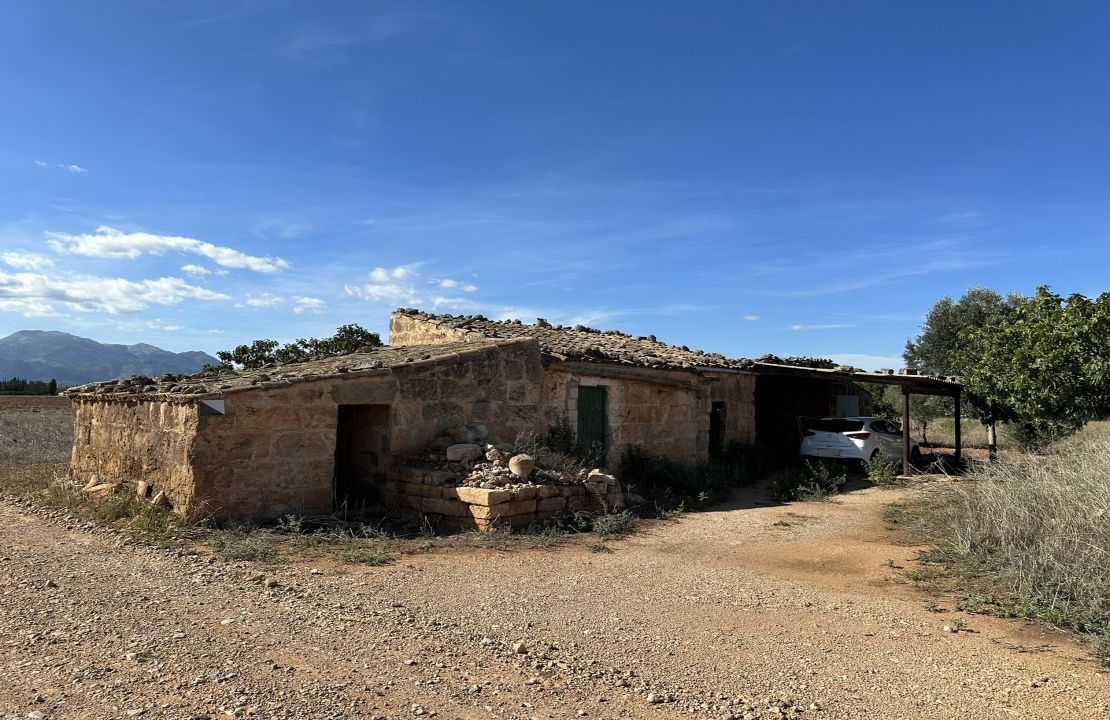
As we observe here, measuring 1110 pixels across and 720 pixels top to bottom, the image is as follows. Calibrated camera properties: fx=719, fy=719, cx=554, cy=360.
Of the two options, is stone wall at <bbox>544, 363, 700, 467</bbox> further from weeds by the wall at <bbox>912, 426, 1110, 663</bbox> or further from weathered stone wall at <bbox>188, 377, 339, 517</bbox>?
weeds by the wall at <bbox>912, 426, 1110, 663</bbox>

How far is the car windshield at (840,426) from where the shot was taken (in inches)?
596

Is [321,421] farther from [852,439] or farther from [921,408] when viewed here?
[921,408]

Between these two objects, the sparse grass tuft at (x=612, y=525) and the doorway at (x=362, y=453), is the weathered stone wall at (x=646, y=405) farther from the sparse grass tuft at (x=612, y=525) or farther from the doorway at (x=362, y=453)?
the doorway at (x=362, y=453)

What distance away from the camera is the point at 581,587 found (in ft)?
20.4

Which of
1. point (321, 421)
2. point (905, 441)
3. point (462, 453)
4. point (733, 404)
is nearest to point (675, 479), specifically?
point (733, 404)

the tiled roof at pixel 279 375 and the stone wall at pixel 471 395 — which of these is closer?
the tiled roof at pixel 279 375

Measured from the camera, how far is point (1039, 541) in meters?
6.13

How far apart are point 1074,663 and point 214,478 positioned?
7.96 meters

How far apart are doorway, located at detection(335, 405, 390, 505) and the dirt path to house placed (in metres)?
2.72

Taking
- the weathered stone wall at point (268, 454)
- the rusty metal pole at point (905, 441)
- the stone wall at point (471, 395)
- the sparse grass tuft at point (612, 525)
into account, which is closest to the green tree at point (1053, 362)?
the rusty metal pole at point (905, 441)

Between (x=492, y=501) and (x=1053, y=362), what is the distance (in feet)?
30.8

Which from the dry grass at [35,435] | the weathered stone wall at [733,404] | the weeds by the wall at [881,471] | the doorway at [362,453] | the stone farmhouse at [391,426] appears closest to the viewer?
the stone farmhouse at [391,426]

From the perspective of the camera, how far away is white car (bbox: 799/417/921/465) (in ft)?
48.5

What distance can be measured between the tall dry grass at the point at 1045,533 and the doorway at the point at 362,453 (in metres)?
6.78
